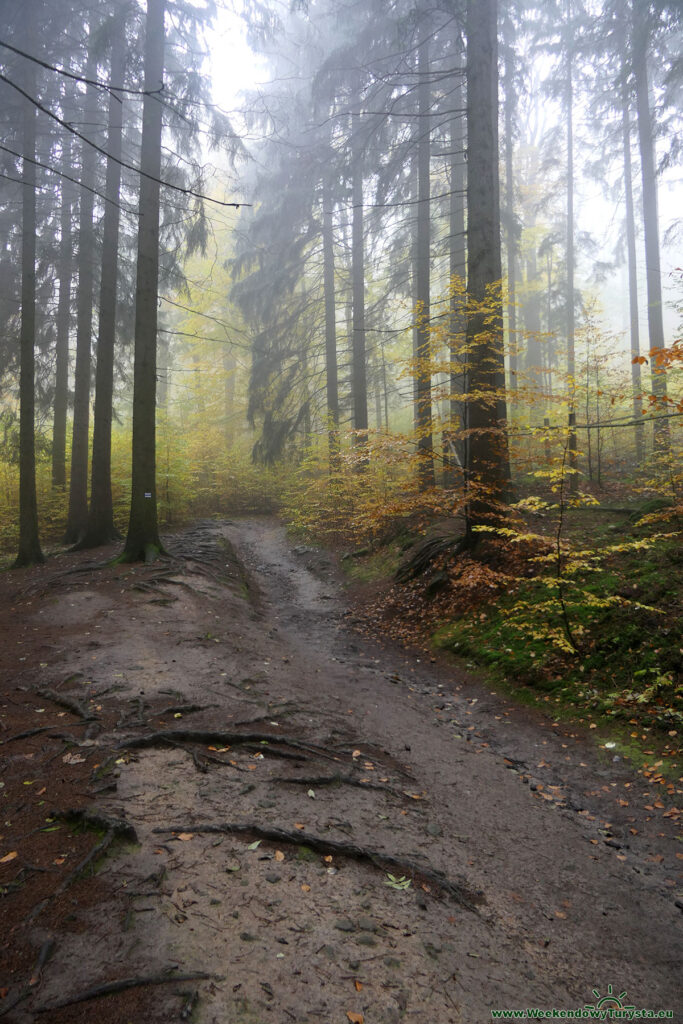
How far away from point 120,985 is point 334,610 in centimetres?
768

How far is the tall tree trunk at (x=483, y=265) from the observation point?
7.97 metres

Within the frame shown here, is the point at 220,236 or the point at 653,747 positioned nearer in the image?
the point at 653,747

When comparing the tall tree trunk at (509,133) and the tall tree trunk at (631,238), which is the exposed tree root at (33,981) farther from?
the tall tree trunk at (631,238)

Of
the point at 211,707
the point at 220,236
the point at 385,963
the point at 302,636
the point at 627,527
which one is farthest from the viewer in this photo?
the point at 220,236

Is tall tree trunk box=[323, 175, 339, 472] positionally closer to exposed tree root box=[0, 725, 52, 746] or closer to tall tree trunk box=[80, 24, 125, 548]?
tall tree trunk box=[80, 24, 125, 548]

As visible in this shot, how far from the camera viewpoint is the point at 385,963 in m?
2.39

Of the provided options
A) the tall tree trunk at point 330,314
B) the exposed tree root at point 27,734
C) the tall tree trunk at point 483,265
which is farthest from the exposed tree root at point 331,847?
the tall tree trunk at point 330,314

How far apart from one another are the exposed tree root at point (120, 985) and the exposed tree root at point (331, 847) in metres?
0.99

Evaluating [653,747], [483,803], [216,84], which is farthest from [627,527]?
[216,84]

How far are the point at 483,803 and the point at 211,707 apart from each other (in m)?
2.53

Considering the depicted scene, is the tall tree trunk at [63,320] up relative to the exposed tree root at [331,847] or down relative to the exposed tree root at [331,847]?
up

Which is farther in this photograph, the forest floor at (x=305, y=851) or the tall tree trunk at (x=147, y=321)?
the tall tree trunk at (x=147, y=321)

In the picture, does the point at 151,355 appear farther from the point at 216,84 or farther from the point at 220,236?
the point at 220,236

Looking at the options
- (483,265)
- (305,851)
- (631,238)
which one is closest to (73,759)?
(305,851)
